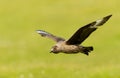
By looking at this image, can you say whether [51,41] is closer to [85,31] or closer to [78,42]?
[78,42]

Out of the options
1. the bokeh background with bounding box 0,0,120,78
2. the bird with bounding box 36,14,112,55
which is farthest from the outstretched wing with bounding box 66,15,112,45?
the bokeh background with bounding box 0,0,120,78

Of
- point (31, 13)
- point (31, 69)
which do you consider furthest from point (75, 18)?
point (31, 69)

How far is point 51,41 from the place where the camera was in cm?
2784

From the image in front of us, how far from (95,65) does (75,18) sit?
1251cm

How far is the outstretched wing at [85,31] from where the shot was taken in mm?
11625

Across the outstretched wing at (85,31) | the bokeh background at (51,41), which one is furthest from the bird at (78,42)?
the bokeh background at (51,41)

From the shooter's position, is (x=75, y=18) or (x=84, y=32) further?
(x=75, y=18)

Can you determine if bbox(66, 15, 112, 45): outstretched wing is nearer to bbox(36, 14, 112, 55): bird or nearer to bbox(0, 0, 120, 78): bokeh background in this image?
bbox(36, 14, 112, 55): bird

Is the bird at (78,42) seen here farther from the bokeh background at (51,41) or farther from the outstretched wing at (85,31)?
the bokeh background at (51,41)

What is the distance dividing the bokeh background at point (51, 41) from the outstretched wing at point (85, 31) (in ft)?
16.6

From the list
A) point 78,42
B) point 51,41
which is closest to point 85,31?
point 78,42

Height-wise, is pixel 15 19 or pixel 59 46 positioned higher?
pixel 15 19

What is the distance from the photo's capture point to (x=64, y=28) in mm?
31500

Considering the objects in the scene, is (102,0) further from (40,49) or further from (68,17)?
(40,49)
